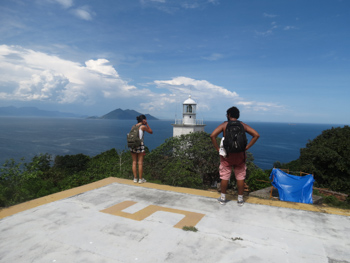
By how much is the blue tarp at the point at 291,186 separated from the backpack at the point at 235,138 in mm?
7695

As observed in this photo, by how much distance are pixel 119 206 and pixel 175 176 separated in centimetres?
826

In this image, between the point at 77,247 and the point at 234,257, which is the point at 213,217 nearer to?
the point at 234,257

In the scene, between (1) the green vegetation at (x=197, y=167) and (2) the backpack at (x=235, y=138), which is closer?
(2) the backpack at (x=235, y=138)

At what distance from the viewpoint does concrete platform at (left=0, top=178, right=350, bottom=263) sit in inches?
100

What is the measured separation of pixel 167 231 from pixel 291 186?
389 inches

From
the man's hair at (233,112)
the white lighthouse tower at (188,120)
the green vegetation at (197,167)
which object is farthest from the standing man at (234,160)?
the white lighthouse tower at (188,120)

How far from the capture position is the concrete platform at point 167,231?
2.54 meters

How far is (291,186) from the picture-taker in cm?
1093

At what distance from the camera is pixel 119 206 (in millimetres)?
4051

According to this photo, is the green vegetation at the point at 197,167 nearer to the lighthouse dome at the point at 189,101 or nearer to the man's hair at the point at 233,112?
the man's hair at the point at 233,112

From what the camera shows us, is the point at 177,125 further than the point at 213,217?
Yes

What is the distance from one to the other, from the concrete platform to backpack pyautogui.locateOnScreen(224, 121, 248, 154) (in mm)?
1103

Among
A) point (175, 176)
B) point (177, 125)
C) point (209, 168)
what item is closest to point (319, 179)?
point (209, 168)

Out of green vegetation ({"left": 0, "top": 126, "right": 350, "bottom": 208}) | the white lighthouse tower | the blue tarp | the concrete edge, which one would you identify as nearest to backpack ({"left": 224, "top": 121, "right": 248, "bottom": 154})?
the concrete edge
